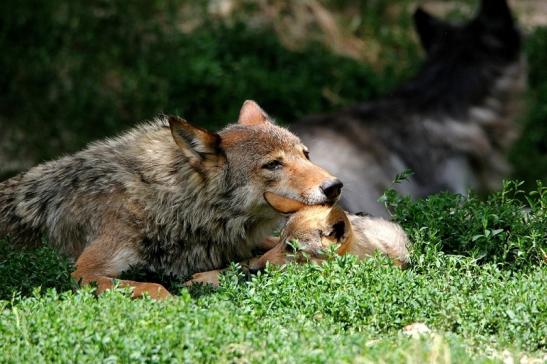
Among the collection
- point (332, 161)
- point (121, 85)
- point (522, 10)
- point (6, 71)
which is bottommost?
point (6, 71)

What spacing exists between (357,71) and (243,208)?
304 inches

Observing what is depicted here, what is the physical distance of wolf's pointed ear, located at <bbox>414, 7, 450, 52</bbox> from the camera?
1291cm

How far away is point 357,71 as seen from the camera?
14.8 metres

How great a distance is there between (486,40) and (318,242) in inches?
232

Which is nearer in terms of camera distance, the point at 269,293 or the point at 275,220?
the point at 269,293

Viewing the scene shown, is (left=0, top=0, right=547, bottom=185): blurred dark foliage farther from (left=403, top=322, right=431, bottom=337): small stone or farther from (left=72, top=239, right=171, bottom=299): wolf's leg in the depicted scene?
(left=403, top=322, right=431, bottom=337): small stone

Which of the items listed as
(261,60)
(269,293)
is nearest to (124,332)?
(269,293)

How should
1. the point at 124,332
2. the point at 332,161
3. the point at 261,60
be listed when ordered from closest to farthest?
the point at 124,332, the point at 332,161, the point at 261,60

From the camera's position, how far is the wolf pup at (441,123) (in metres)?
11.2

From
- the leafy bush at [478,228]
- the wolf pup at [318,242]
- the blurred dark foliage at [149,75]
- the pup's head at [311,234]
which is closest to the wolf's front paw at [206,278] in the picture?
the wolf pup at [318,242]

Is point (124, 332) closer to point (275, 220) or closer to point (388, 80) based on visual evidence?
point (275, 220)

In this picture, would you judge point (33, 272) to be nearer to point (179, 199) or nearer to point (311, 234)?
point (179, 199)

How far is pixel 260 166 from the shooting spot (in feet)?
24.2

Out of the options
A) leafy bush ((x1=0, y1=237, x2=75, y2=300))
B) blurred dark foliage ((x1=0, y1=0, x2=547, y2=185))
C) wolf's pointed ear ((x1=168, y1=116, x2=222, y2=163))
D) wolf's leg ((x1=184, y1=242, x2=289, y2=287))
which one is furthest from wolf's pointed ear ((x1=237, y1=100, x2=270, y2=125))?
blurred dark foliage ((x1=0, y1=0, x2=547, y2=185))
